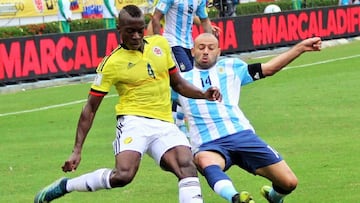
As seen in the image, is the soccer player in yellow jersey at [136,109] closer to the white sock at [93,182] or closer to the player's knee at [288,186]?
the white sock at [93,182]

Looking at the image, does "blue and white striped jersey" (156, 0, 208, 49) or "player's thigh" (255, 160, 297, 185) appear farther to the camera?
"blue and white striped jersey" (156, 0, 208, 49)

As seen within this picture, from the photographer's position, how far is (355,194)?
32.4 feet

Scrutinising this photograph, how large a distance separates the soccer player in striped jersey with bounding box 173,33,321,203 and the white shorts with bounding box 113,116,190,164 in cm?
38

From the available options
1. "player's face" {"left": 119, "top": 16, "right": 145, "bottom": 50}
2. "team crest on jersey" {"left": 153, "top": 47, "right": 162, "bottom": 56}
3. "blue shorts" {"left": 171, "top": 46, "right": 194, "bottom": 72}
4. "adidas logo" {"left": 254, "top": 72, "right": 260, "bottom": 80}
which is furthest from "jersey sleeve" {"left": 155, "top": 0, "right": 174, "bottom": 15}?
"player's face" {"left": 119, "top": 16, "right": 145, "bottom": 50}

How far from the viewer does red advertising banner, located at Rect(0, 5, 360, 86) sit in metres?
22.0

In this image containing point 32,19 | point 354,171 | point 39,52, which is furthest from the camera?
point 32,19

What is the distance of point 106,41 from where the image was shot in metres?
24.0

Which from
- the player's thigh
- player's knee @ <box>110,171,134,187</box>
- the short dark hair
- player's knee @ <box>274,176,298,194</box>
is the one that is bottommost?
player's knee @ <box>274,176,298,194</box>

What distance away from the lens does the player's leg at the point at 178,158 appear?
8.40 m

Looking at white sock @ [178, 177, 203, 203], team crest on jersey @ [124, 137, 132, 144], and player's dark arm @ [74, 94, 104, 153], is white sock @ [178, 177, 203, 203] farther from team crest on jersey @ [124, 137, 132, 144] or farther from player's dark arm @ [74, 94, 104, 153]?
player's dark arm @ [74, 94, 104, 153]

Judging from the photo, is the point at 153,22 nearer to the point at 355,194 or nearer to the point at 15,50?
the point at 355,194

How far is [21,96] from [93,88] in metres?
12.4

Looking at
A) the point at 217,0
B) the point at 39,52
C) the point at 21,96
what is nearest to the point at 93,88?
the point at 21,96

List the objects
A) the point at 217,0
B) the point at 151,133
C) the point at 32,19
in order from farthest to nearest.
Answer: the point at 32,19
the point at 217,0
the point at 151,133
